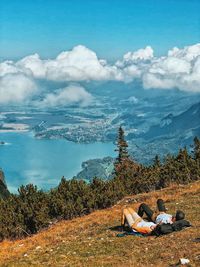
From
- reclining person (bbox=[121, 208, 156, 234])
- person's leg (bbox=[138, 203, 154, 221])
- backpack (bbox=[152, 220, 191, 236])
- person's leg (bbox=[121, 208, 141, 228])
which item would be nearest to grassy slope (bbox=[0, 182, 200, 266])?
backpack (bbox=[152, 220, 191, 236])

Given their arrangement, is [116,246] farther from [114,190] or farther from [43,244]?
[114,190]

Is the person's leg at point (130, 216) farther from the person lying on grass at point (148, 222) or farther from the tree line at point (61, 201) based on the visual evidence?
the tree line at point (61, 201)

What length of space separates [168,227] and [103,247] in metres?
2.56

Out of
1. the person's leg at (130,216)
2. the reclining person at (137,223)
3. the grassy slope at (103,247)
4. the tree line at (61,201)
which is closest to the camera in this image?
the grassy slope at (103,247)

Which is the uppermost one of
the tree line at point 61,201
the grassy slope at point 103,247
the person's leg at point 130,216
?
the tree line at point 61,201

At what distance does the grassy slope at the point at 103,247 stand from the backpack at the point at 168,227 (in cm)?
24

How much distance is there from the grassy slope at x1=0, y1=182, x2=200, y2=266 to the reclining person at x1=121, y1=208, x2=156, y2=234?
1.44ft

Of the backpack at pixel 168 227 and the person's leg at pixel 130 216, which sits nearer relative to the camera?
the backpack at pixel 168 227

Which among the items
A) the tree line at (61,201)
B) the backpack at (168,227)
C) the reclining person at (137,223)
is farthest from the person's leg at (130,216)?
the tree line at (61,201)

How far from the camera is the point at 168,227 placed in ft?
57.9

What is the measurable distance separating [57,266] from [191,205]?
400 inches

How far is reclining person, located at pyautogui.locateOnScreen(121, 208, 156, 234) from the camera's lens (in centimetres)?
1811

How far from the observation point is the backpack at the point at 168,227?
17547mm

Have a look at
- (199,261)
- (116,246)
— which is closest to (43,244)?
(116,246)
